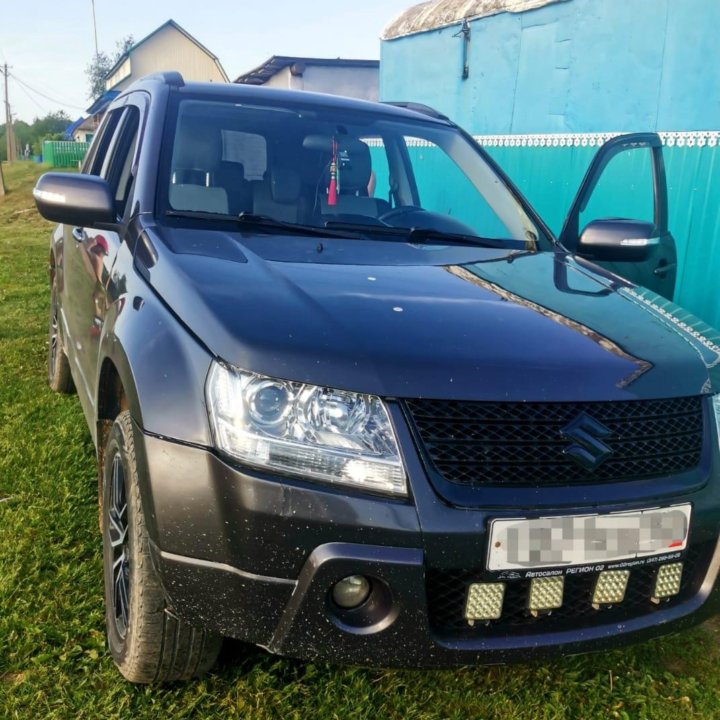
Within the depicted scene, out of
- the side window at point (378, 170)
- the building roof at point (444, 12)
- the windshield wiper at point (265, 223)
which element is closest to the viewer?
the windshield wiper at point (265, 223)

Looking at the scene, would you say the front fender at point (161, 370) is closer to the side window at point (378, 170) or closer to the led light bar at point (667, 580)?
the led light bar at point (667, 580)

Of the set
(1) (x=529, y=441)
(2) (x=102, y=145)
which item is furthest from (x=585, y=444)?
(2) (x=102, y=145)

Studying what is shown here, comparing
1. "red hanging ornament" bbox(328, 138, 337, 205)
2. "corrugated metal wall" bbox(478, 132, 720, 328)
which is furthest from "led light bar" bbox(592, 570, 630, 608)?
"corrugated metal wall" bbox(478, 132, 720, 328)

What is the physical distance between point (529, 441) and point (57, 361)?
3612 mm

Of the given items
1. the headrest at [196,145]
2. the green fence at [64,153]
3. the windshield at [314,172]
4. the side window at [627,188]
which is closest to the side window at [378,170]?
the windshield at [314,172]

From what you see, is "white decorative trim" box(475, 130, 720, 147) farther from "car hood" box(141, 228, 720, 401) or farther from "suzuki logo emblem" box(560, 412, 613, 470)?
"suzuki logo emblem" box(560, 412, 613, 470)

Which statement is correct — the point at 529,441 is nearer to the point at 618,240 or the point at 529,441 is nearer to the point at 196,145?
the point at 618,240

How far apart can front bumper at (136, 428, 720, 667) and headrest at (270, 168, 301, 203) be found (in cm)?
135

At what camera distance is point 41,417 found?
4422 mm

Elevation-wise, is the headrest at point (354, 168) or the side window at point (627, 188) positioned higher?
the headrest at point (354, 168)

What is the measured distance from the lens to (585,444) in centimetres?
183

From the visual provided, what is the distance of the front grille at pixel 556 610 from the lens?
180cm

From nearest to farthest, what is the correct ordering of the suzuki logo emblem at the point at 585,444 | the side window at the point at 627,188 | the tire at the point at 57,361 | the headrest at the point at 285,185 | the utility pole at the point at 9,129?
the suzuki logo emblem at the point at 585,444, the headrest at the point at 285,185, the tire at the point at 57,361, the side window at the point at 627,188, the utility pole at the point at 9,129

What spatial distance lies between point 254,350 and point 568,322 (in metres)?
0.88
